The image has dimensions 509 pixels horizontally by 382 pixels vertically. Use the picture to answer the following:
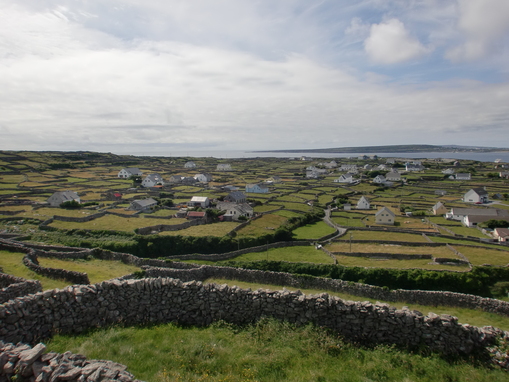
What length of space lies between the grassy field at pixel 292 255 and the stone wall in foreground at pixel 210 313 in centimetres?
2478

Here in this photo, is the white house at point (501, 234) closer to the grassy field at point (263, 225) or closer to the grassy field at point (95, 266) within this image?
the grassy field at point (263, 225)

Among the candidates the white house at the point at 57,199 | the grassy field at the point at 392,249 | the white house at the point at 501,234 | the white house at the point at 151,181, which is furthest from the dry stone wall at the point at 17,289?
the white house at the point at 151,181

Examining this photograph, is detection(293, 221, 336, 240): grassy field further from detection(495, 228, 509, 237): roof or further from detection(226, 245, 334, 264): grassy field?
detection(495, 228, 509, 237): roof

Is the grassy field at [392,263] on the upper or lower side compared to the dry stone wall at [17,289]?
lower

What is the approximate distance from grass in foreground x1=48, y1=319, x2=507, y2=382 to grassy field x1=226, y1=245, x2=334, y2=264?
25508 mm

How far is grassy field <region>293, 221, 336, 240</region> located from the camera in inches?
1727

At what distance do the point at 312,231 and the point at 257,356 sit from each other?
40.4 meters

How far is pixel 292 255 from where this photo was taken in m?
36.2

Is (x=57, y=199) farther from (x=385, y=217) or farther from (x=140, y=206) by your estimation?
(x=385, y=217)

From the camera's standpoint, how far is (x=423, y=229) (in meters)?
48.4

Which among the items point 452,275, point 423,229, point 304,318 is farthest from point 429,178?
point 304,318

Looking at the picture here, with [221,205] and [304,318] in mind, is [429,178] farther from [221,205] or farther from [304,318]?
[304,318]

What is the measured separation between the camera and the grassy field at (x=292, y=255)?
112ft

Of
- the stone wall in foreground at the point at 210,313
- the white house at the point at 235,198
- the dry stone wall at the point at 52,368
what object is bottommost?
the white house at the point at 235,198
